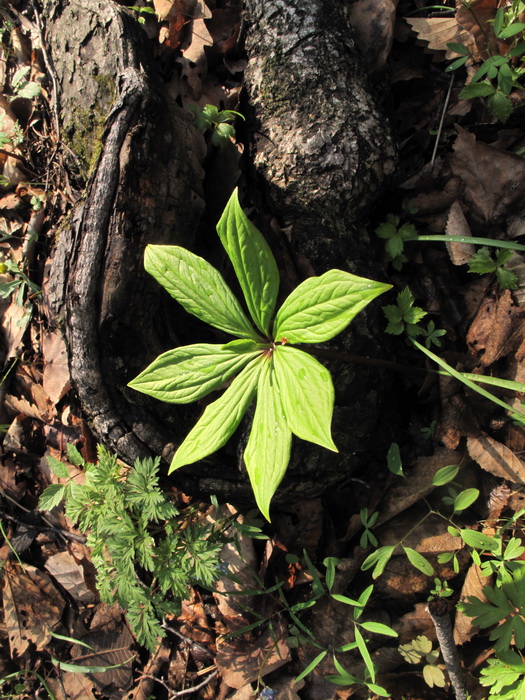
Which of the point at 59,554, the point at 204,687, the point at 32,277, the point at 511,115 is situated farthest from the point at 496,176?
the point at 59,554

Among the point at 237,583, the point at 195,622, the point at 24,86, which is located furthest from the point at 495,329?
the point at 24,86

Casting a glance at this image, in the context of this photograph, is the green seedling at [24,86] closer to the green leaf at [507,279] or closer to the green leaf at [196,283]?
the green leaf at [196,283]

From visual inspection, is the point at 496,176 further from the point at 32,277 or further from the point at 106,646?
the point at 106,646

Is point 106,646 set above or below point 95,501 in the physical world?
below

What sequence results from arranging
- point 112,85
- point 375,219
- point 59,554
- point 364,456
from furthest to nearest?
point 59,554
point 375,219
point 364,456
point 112,85

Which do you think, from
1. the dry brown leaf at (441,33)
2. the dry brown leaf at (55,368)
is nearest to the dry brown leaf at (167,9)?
the dry brown leaf at (441,33)

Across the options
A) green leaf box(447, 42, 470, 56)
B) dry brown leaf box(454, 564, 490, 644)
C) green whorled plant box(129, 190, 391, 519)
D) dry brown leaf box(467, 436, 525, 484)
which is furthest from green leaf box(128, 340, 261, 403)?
green leaf box(447, 42, 470, 56)
